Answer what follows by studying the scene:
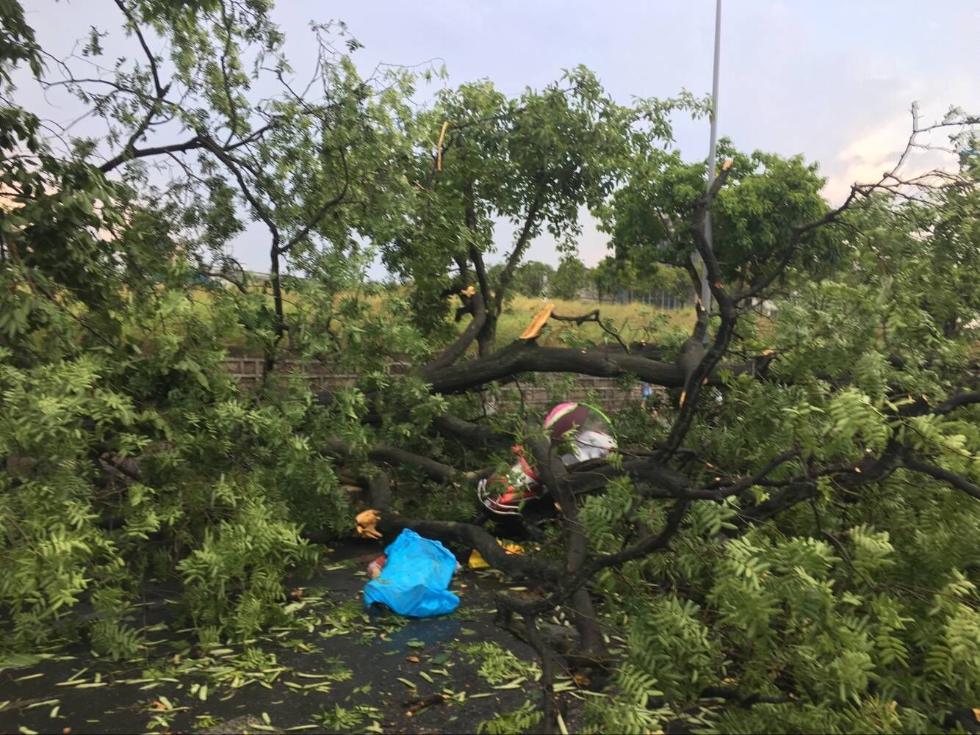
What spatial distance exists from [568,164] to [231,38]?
3.19m

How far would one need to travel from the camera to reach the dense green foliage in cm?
228

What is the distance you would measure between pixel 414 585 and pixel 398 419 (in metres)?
1.62

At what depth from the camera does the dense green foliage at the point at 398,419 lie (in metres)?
2.28

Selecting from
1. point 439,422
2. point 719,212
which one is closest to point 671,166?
point 719,212

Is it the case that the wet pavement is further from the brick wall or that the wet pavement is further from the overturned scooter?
the brick wall

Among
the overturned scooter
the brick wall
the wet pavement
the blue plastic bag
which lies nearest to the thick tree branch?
the wet pavement

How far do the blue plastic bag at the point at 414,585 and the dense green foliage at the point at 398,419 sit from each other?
542 mm

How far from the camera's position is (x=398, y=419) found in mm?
5129

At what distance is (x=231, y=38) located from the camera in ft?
17.0

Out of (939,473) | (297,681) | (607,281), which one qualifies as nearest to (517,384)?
(297,681)

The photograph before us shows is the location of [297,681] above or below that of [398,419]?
below

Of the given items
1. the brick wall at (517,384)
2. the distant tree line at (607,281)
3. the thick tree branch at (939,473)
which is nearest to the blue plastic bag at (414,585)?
the brick wall at (517,384)

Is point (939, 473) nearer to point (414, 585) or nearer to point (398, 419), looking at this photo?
point (414, 585)

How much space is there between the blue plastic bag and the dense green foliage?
542mm
